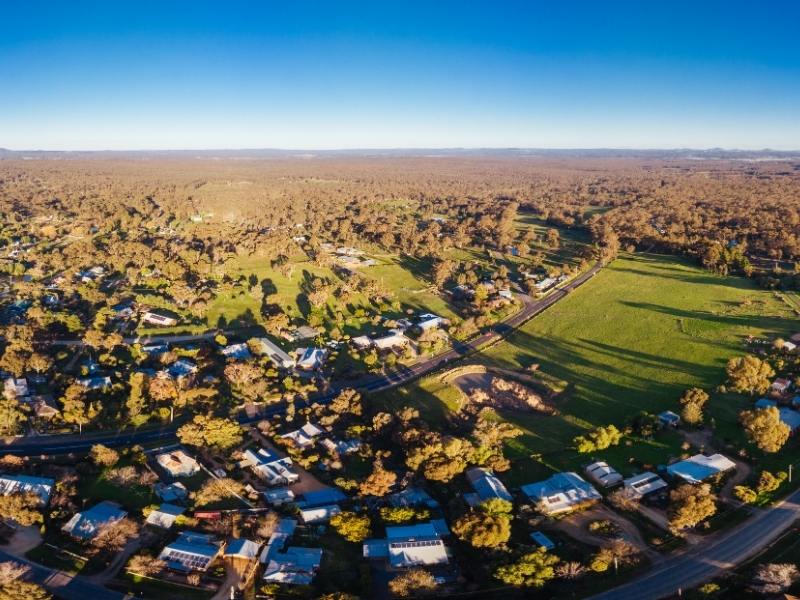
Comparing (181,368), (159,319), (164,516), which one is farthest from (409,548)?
(159,319)

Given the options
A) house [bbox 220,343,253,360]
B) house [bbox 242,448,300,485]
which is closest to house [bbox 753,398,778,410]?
house [bbox 242,448,300,485]

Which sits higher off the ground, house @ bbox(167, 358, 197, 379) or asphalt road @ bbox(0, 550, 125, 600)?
house @ bbox(167, 358, 197, 379)

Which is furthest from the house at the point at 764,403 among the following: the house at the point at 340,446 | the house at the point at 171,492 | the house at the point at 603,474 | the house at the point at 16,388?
the house at the point at 16,388

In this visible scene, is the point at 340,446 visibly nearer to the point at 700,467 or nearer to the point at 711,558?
the point at 711,558

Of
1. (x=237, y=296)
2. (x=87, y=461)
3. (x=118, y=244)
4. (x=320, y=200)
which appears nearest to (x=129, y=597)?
(x=87, y=461)

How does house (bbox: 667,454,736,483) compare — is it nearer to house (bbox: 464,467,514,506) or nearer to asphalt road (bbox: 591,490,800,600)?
asphalt road (bbox: 591,490,800,600)

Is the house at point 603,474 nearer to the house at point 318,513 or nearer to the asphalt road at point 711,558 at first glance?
the asphalt road at point 711,558
